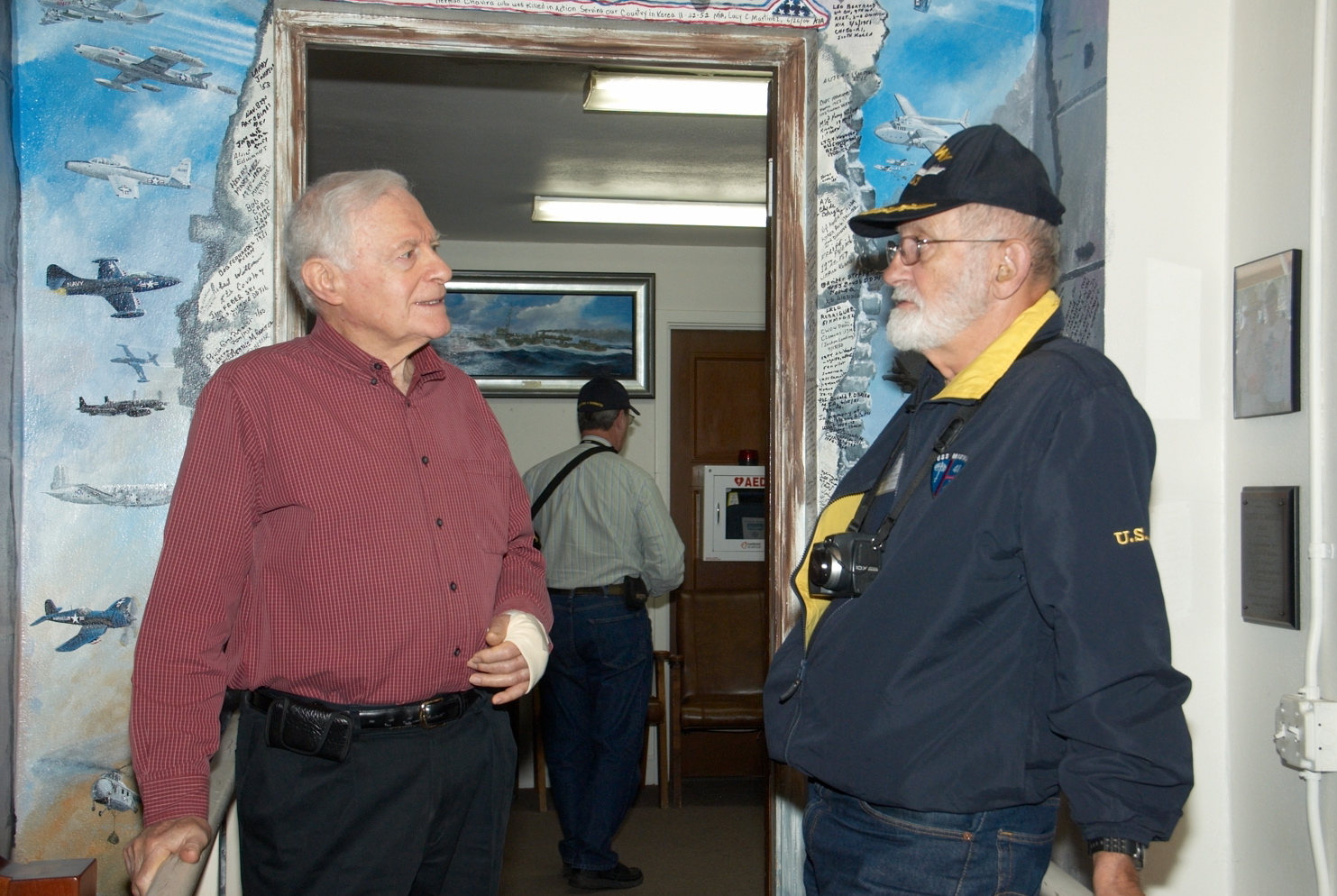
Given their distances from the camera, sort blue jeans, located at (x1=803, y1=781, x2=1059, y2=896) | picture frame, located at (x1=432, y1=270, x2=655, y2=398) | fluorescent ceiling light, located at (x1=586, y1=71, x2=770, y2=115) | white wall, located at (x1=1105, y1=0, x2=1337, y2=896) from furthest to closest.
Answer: picture frame, located at (x1=432, y1=270, x2=655, y2=398) < fluorescent ceiling light, located at (x1=586, y1=71, x2=770, y2=115) < white wall, located at (x1=1105, y1=0, x2=1337, y2=896) < blue jeans, located at (x1=803, y1=781, x2=1059, y2=896)

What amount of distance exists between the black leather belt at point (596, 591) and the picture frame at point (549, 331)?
6.04 feet

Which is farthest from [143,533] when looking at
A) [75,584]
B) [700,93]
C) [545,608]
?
[700,93]

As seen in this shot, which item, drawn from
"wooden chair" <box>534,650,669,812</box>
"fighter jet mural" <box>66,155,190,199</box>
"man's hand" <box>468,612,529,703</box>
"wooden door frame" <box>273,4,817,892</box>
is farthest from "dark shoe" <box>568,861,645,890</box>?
"fighter jet mural" <box>66,155,190,199</box>

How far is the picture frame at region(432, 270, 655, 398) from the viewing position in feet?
18.7

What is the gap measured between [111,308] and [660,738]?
3.51 m

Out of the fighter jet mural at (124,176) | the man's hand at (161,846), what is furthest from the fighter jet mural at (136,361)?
the man's hand at (161,846)

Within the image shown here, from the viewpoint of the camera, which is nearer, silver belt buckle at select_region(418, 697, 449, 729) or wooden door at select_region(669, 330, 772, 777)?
silver belt buckle at select_region(418, 697, 449, 729)

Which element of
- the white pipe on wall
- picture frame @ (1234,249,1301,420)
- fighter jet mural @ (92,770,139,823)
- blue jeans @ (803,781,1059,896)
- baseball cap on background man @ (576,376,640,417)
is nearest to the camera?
blue jeans @ (803,781,1059,896)

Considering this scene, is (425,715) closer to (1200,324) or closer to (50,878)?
(50,878)

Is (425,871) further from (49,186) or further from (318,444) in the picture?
(49,186)

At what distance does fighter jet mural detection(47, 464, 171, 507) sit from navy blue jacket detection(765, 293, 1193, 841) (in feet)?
5.31

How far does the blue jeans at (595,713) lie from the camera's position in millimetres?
4051

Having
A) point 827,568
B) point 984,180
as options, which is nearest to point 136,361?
point 827,568

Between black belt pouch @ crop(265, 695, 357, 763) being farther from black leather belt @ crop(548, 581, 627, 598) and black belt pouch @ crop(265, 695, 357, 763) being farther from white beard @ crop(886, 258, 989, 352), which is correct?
black leather belt @ crop(548, 581, 627, 598)
